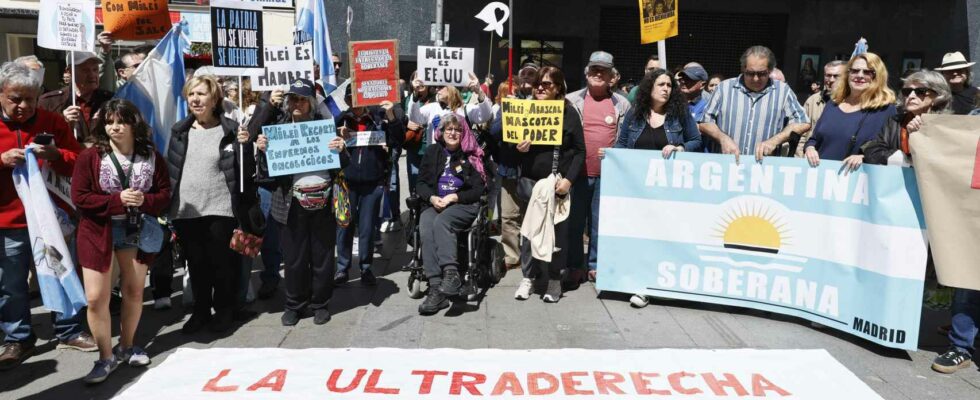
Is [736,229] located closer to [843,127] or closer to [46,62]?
[843,127]

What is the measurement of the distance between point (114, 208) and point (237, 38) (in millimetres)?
1963

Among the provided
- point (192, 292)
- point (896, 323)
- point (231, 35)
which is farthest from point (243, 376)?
point (896, 323)

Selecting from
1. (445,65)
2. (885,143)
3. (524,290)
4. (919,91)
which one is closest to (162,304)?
(524,290)

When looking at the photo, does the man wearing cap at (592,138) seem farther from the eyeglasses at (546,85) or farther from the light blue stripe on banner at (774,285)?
the light blue stripe on banner at (774,285)

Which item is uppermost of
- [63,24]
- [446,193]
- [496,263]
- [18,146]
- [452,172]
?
[63,24]

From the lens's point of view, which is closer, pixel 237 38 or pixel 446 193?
pixel 237 38

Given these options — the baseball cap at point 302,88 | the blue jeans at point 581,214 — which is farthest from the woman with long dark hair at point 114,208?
the blue jeans at point 581,214

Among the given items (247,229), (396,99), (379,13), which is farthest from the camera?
(379,13)

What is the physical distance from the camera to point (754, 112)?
19.4 ft

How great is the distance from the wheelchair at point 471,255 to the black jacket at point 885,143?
9.82ft

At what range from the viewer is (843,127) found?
534cm

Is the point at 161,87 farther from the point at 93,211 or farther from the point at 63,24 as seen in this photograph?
the point at 93,211

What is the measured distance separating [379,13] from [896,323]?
13.6m

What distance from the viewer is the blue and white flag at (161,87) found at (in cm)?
568
